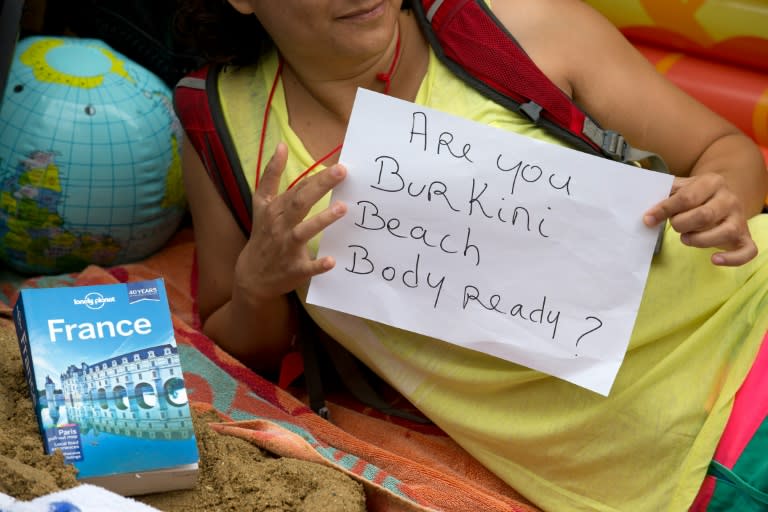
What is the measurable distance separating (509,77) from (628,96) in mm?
186

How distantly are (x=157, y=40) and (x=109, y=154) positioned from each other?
40 centimetres

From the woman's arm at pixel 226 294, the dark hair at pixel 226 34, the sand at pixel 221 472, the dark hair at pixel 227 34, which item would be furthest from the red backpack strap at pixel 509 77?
the sand at pixel 221 472

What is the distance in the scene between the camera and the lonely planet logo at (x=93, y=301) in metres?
1.13

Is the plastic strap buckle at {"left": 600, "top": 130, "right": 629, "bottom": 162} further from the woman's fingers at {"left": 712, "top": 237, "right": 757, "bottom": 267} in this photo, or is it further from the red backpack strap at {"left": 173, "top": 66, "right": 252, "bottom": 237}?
the red backpack strap at {"left": 173, "top": 66, "right": 252, "bottom": 237}

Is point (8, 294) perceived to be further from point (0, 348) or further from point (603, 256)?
point (603, 256)

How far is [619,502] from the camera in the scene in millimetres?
1391

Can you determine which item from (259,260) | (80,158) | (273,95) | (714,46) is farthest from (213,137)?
(714,46)

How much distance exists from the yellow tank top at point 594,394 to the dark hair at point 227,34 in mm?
99

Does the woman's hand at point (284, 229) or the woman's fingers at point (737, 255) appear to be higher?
the woman's fingers at point (737, 255)

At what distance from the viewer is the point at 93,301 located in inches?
44.6

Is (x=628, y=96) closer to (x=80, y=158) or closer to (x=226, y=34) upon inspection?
(x=226, y=34)

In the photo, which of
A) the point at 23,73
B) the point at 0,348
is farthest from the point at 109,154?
the point at 0,348

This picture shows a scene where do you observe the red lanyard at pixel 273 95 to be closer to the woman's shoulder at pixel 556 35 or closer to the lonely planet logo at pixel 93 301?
the woman's shoulder at pixel 556 35

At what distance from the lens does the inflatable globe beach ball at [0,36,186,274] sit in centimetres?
182
